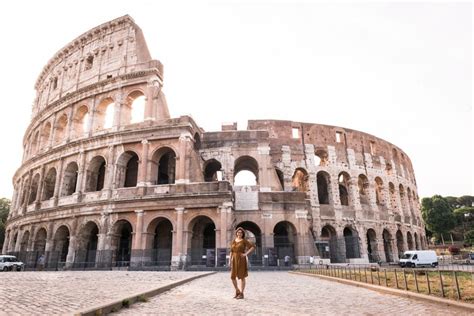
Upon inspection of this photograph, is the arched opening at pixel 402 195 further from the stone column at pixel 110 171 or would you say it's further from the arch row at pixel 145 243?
the stone column at pixel 110 171

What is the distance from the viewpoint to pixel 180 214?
18125mm

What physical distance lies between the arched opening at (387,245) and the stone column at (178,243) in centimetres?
1908

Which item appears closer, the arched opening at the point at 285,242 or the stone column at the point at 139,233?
the stone column at the point at 139,233

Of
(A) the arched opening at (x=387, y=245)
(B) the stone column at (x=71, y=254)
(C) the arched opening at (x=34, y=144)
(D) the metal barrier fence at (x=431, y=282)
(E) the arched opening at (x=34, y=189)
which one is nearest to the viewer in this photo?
(D) the metal barrier fence at (x=431, y=282)

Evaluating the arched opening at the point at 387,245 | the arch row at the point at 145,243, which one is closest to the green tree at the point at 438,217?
the arched opening at the point at 387,245

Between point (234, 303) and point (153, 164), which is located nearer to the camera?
point (234, 303)

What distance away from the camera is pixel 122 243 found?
21531 millimetres

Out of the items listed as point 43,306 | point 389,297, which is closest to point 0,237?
point 43,306

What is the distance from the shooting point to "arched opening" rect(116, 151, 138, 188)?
67.9 ft

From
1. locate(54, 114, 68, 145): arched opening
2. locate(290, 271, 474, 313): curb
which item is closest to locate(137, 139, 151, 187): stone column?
locate(54, 114, 68, 145): arched opening

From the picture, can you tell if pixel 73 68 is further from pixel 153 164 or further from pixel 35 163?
pixel 153 164

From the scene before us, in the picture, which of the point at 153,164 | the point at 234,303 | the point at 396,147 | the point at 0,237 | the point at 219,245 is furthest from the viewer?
the point at 0,237

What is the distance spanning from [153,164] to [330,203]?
14.2m

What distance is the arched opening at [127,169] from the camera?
20.7 meters
